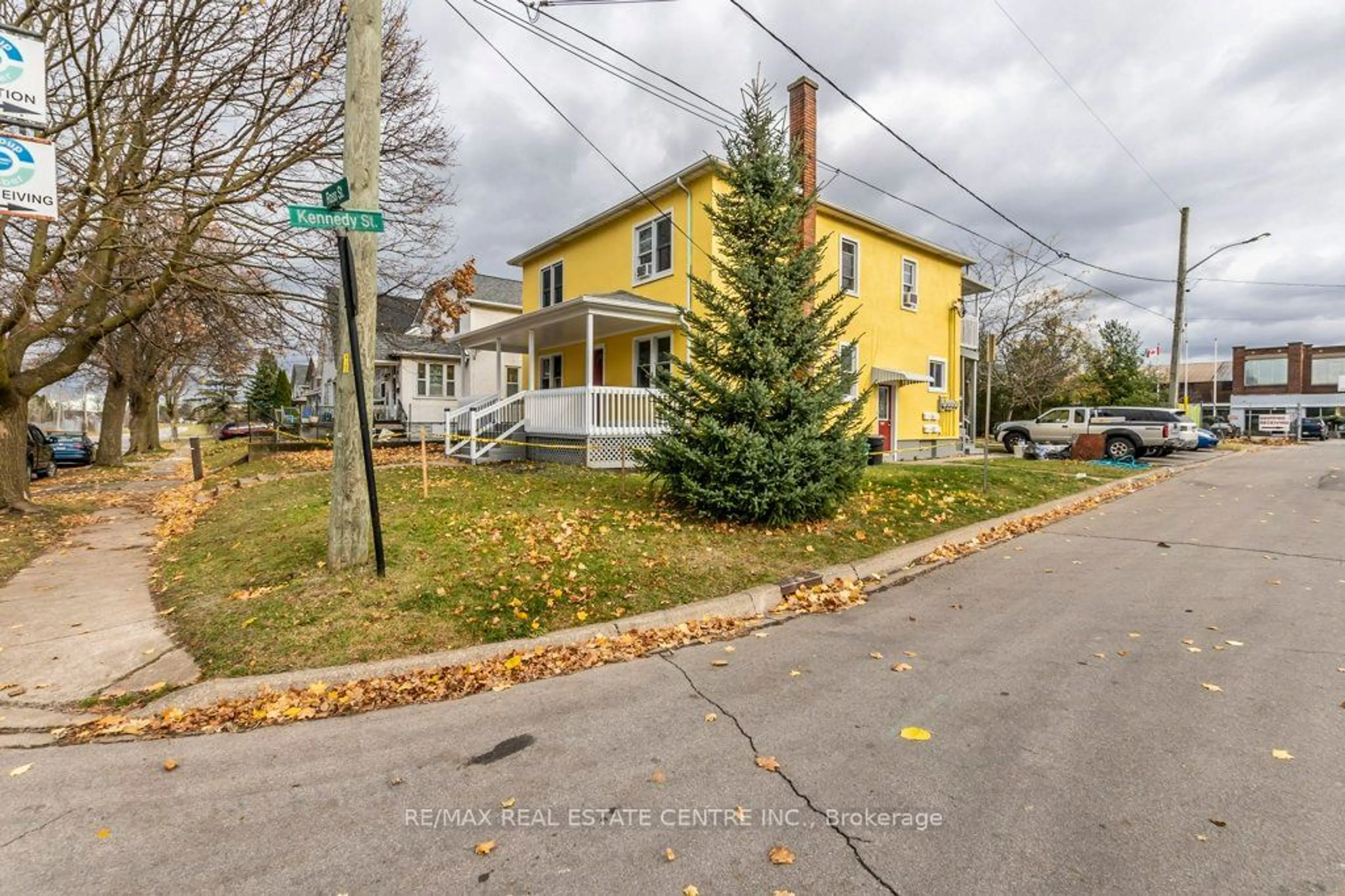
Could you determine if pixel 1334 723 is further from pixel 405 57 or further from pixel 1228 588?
pixel 405 57

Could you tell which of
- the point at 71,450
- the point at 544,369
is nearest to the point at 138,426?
the point at 71,450

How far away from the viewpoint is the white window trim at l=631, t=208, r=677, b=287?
1603 cm

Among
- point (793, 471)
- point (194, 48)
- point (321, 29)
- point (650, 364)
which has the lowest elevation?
point (793, 471)

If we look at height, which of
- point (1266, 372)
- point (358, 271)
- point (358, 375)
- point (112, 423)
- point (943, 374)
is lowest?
point (112, 423)

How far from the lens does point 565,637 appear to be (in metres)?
5.05

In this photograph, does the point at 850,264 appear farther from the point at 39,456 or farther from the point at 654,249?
the point at 39,456

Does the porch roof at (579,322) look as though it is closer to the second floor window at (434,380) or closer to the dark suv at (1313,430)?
the second floor window at (434,380)

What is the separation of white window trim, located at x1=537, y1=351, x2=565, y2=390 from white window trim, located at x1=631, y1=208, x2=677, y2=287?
13.5ft

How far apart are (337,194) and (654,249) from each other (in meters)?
12.1

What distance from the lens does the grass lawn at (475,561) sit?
5000 millimetres

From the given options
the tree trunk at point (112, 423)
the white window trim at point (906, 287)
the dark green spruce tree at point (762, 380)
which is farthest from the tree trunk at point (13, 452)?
the white window trim at point (906, 287)

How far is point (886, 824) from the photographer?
2.74m

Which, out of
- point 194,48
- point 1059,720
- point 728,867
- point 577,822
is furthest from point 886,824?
point 194,48

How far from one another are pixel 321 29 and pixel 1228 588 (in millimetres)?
14561
